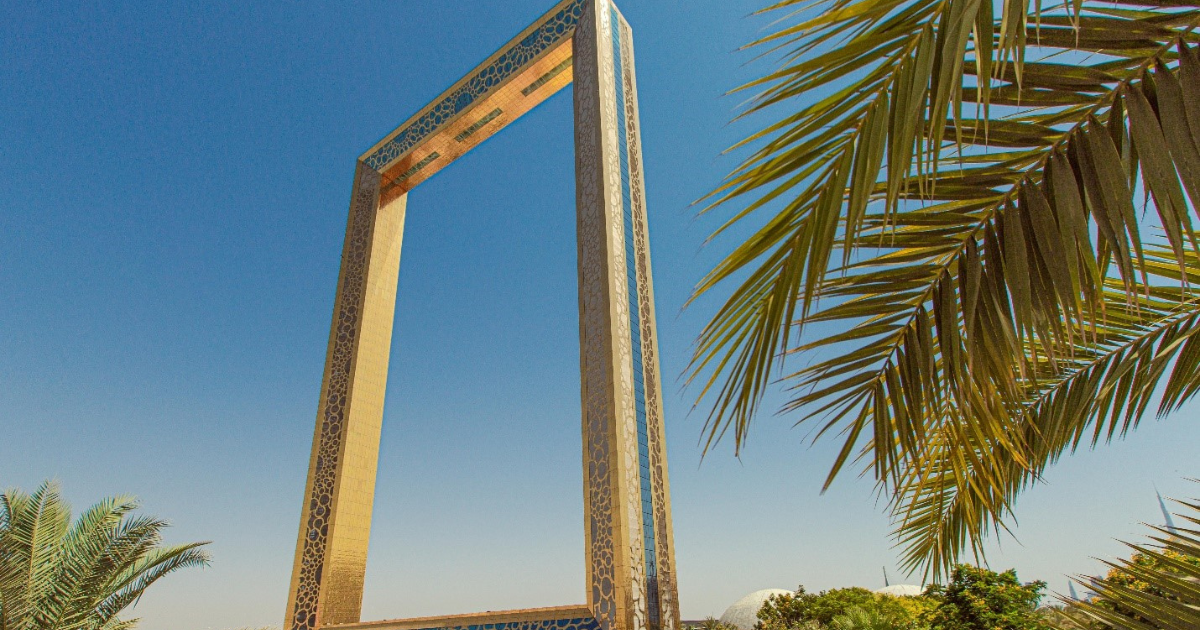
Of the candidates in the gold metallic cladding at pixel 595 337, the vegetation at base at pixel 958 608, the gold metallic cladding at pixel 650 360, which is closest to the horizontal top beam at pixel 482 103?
the gold metallic cladding at pixel 595 337

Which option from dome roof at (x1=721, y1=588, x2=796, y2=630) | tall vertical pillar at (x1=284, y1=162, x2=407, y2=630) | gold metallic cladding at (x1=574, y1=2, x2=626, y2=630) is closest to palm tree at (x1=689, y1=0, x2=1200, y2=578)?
gold metallic cladding at (x1=574, y1=2, x2=626, y2=630)

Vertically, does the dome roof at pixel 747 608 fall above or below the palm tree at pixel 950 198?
above

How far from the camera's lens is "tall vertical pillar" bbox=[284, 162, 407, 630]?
443 centimetres

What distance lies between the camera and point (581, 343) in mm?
3711

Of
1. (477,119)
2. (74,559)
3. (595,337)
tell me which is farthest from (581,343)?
(74,559)

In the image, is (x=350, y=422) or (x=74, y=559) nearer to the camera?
(x=74, y=559)

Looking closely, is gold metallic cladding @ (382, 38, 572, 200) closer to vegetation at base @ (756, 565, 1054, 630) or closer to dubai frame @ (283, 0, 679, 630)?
dubai frame @ (283, 0, 679, 630)

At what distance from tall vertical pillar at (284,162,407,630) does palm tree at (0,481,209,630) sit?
47.5 inches

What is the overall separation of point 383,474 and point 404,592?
0.84 meters

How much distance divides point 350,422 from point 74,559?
6.56ft

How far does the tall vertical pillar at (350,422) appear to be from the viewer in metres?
4.43

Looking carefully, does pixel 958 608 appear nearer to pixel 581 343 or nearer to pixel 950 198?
pixel 581 343

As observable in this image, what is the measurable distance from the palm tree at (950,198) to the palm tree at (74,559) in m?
5.22

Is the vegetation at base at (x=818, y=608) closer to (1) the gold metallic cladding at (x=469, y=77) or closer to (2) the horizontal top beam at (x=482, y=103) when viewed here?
(2) the horizontal top beam at (x=482, y=103)
